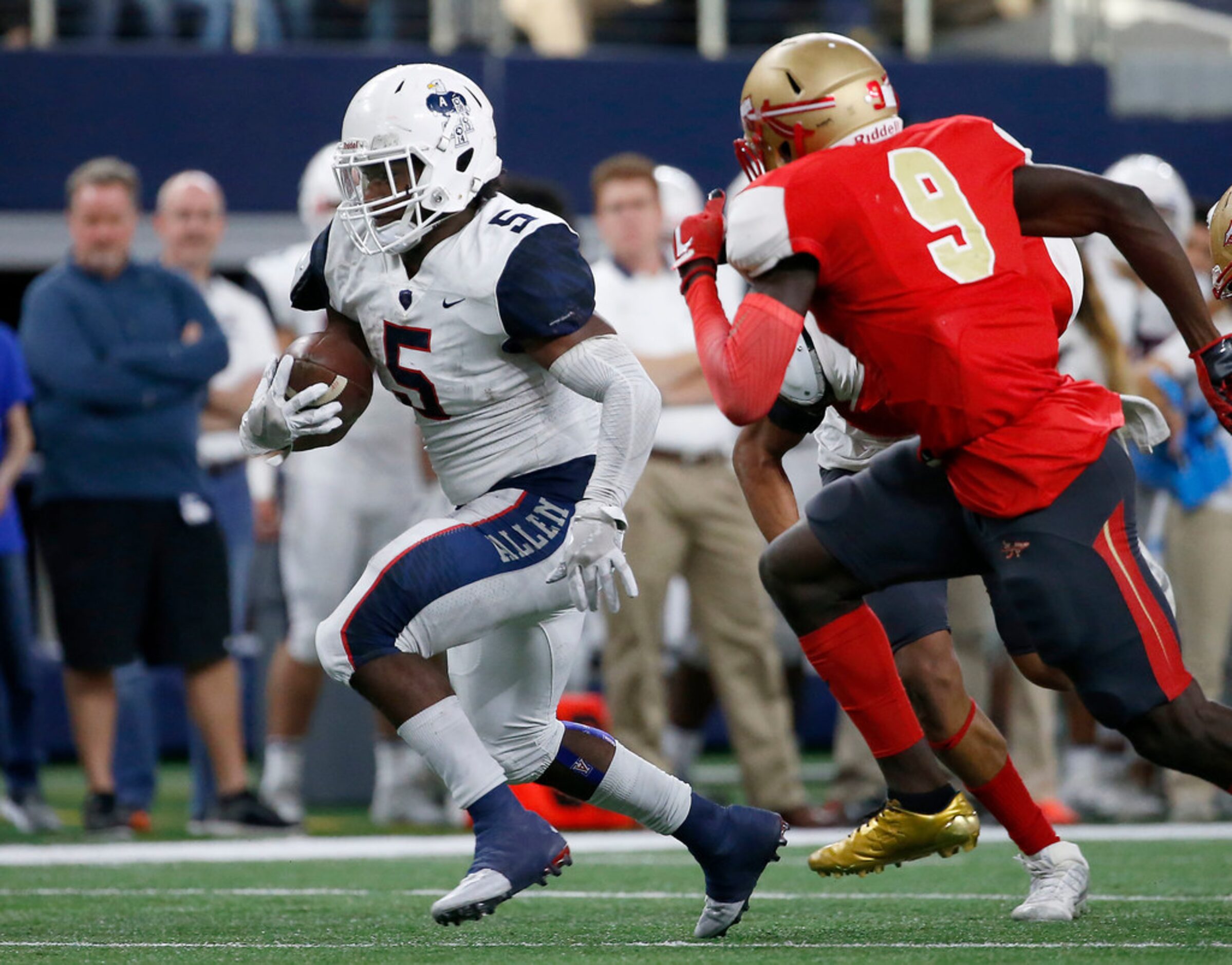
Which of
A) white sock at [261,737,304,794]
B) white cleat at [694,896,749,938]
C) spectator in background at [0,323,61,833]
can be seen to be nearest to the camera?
white cleat at [694,896,749,938]

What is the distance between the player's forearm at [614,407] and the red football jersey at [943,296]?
308 mm

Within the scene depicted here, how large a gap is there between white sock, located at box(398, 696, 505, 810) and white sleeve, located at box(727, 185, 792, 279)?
991 mm

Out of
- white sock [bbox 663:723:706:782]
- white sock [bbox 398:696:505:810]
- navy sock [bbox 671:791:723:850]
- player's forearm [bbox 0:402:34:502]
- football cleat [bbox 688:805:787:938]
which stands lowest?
white sock [bbox 663:723:706:782]

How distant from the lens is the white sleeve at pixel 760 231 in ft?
11.5

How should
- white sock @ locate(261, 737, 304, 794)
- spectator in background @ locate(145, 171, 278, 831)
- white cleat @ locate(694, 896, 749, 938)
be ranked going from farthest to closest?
spectator in background @ locate(145, 171, 278, 831), white sock @ locate(261, 737, 304, 794), white cleat @ locate(694, 896, 749, 938)

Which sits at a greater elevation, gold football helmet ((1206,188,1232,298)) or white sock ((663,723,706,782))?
gold football helmet ((1206,188,1232,298))

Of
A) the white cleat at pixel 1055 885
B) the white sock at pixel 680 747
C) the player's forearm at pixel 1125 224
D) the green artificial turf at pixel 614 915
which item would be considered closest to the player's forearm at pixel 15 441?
the green artificial turf at pixel 614 915

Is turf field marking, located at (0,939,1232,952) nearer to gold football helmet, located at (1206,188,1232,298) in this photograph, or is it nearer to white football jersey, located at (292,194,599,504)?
white football jersey, located at (292,194,599,504)

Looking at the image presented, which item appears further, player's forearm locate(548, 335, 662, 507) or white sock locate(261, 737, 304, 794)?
white sock locate(261, 737, 304, 794)

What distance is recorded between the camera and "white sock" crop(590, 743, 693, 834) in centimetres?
387

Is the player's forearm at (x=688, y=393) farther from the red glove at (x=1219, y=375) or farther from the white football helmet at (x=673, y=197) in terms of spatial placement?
the red glove at (x=1219, y=375)

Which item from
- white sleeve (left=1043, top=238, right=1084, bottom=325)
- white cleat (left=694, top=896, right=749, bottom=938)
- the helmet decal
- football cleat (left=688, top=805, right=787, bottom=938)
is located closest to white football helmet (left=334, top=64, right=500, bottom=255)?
the helmet decal

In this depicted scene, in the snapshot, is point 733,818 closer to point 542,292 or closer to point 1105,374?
point 542,292

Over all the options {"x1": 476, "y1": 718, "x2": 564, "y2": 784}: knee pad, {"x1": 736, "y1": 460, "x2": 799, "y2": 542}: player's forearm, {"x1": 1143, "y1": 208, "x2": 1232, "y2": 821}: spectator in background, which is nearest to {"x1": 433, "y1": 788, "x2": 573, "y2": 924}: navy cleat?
{"x1": 476, "y1": 718, "x2": 564, "y2": 784}: knee pad
